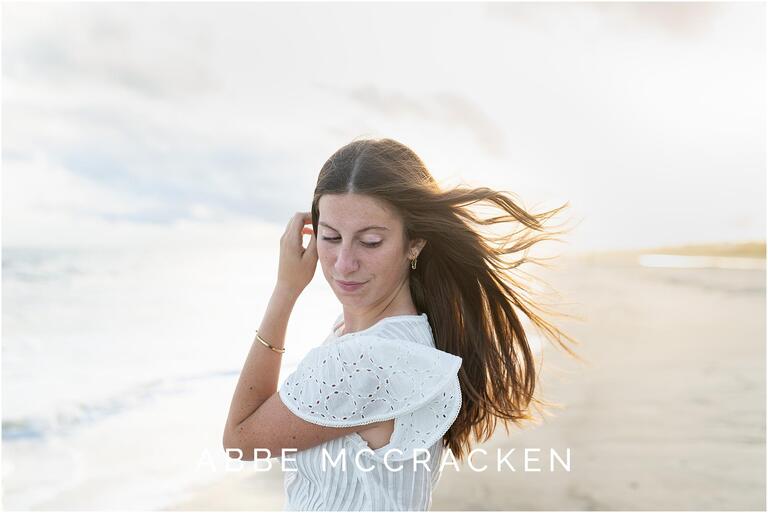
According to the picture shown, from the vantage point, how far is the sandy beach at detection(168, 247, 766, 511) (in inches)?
200

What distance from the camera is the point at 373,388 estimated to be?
6.54ft

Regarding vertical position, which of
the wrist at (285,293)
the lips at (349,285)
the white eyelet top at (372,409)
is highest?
the lips at (349,285)

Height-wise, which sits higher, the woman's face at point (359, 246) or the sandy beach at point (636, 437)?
the woman's face at point (359, 246)

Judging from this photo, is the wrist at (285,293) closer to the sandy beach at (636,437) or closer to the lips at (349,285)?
the lips at (349,285)

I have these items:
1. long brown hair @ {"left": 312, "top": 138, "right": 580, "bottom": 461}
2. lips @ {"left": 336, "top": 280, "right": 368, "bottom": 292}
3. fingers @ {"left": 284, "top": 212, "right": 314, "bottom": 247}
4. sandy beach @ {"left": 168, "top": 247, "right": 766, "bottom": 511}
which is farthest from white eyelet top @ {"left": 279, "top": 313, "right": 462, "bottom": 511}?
sandy beach @ {"left": 168, "top": 247, "right": 766, "bottom": 511}

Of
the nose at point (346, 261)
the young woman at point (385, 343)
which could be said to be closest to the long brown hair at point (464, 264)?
the young woman at point (385, 343)

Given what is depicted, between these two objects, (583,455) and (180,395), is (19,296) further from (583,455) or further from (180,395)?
(583,455)

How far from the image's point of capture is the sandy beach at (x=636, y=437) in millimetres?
5070

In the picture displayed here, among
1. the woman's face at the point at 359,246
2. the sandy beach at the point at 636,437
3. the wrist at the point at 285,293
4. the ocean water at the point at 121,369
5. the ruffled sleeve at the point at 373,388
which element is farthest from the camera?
the ocean water at the point at 121,369

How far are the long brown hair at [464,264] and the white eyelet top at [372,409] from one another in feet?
0.75

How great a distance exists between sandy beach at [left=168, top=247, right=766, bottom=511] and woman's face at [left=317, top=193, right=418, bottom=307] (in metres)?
0.77

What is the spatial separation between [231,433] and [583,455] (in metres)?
4.29

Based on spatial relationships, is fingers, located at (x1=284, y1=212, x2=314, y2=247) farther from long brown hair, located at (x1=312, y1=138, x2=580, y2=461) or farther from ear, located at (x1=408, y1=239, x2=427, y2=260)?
ear, located at (x1=408, y1=239, x2=427, y2=260)

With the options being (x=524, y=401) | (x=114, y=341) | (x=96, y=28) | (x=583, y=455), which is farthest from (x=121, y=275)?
(x=524, y=401)
